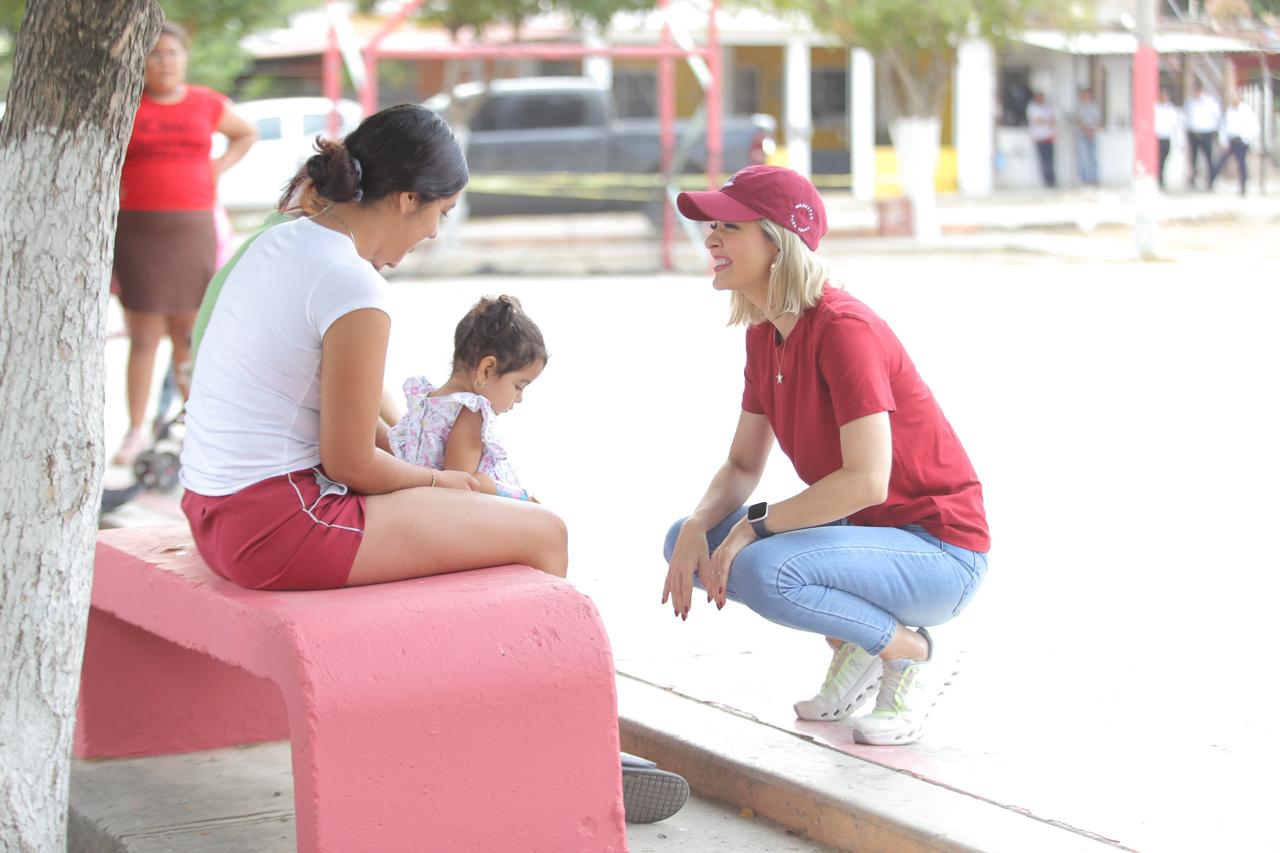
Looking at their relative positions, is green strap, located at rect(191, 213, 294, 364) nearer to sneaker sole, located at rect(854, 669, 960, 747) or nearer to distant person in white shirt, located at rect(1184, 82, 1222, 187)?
sneaker sole, located at rect(854, 669, 960, 747)

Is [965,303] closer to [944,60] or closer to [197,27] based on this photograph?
[944,60]

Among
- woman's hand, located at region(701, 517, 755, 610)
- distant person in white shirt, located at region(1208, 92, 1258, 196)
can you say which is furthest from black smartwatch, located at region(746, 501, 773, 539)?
distant person in white shirt, located at region(1208, 92, 1258, 196)

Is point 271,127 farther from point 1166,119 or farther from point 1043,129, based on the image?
point 1166,119

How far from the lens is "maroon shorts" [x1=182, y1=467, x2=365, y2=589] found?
3314mm

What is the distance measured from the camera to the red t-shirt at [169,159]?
23.0 ft

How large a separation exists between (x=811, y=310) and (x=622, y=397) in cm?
575

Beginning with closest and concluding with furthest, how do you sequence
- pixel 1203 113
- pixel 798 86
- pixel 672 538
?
pixel 672 538 → pixel 1203 113 → pixel 798 86

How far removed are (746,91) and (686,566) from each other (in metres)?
31.7

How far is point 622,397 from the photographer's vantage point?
9.45 metres

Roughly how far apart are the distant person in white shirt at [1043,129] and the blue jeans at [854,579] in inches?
1123

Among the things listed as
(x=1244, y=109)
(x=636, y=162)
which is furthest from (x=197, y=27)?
(x=1244, y=109)

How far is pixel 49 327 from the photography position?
3148mm

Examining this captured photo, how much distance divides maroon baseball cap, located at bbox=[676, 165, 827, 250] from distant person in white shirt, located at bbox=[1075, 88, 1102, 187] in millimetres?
28536

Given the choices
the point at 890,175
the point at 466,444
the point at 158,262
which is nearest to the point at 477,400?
the point at 466,444
